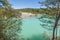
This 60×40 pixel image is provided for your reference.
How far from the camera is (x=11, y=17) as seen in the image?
512cm

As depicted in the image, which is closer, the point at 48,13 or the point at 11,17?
the point at 11,17

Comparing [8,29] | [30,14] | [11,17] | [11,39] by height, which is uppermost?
[11,17]

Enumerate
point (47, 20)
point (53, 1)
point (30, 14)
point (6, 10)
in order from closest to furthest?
point (6, 10) → point (53, 1) → point (47, 20) → point (30, 14)

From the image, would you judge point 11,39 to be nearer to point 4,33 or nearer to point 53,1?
point 4,33

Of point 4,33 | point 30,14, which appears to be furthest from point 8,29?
point 30,14

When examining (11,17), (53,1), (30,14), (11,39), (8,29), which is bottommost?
(30,14)

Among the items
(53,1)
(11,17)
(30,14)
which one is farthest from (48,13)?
(30,14)

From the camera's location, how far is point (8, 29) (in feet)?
16.8

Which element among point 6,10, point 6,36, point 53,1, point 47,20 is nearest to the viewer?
point 6,10

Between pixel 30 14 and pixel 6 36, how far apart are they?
2199 centimetres

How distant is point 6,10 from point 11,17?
29 centimetres

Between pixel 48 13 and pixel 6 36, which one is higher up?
pixel 48 13

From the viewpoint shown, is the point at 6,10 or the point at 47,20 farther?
the point at 47,20

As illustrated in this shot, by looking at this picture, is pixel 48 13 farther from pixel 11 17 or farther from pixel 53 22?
pixel 11 17
